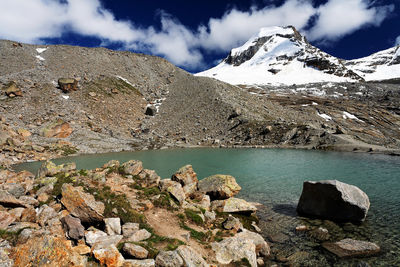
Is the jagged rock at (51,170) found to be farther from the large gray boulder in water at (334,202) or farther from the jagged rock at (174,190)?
the large gray boulder in water at (334,202)

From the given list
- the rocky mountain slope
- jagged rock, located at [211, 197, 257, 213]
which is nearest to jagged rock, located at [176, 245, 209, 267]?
jagged rock, located at [211, 197, 257, 213]

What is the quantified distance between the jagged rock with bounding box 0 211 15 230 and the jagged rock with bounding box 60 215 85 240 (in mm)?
1929

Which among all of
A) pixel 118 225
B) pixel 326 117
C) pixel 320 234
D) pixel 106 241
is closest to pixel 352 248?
pixel 320 234

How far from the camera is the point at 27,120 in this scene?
58562 millimetres

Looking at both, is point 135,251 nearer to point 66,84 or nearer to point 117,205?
point 117,205

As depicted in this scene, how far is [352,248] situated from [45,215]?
1604 centimetres

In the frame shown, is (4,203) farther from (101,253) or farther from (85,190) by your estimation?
(101,253)

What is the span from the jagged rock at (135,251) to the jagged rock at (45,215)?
4516 millimetres


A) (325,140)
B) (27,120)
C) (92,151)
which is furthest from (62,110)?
(325,140)

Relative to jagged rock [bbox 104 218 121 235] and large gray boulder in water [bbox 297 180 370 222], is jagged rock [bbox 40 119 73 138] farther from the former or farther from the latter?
large gray boulder in water [bbox 297 180 370 222]

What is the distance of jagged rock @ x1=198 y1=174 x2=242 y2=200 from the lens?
747 inches

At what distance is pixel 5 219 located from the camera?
9.35 metres

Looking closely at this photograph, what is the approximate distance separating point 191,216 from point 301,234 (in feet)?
23.5

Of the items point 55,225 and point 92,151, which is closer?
point 55,225
